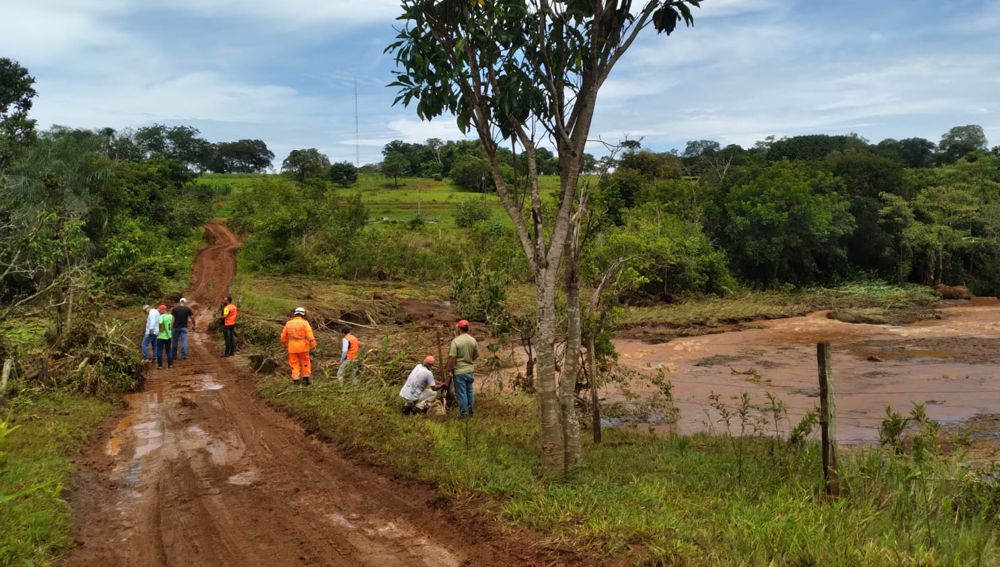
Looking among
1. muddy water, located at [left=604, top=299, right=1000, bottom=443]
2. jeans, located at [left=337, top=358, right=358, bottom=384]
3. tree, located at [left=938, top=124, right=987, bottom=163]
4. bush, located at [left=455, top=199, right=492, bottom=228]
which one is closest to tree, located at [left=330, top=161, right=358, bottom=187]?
bush, located at [left=455, top=199, right=492, bottom=228]

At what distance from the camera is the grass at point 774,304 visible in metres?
30.2

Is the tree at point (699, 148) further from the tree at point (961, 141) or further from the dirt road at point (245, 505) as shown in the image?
the dirt road at point (245, 505)

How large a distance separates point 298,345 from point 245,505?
5.44m

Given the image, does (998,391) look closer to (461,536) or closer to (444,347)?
(444,347)

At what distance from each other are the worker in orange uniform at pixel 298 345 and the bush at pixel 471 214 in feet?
110

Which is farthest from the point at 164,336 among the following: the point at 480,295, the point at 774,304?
the point at 774,304

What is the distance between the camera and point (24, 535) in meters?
5.42

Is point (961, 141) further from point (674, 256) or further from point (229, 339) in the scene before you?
point (229, 339)

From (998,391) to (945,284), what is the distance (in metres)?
28.9

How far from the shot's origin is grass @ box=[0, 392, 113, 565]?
523 centimetres

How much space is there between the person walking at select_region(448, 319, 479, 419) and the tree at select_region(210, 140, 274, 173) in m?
93.1

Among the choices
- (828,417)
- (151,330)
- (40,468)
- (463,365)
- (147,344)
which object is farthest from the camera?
(147,344)

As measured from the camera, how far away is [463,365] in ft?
34.4

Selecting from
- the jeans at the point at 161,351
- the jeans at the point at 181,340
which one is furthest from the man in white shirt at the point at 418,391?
the jeans at the point at 181,340
